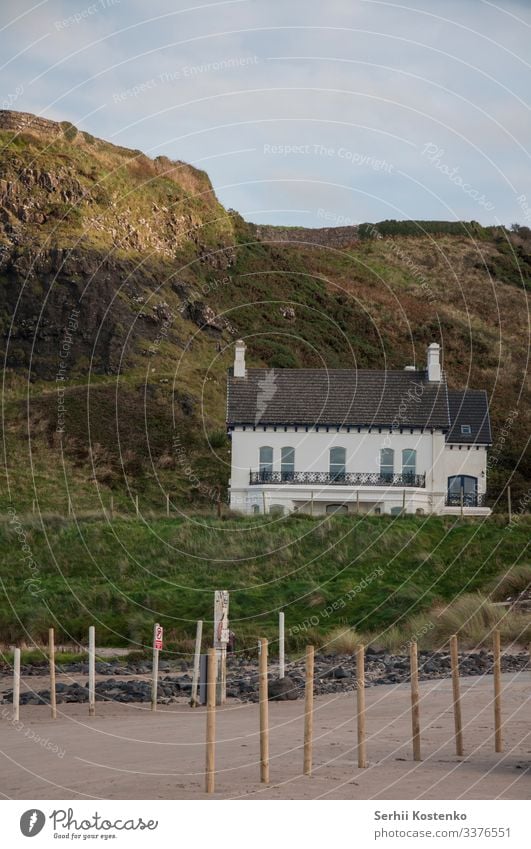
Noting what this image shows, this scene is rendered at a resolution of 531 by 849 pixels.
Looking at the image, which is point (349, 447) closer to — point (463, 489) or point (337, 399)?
point (337, 399)

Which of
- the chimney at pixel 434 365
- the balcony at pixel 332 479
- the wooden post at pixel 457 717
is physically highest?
the chimney at pixel 434 365

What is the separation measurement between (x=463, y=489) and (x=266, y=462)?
7.85 metres

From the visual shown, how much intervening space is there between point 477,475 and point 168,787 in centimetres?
3888

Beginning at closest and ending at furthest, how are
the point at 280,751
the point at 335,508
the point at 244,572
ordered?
the point at 280,751
the point at 244,572
the point at 335,508

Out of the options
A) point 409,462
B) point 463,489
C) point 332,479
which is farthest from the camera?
point 463,489

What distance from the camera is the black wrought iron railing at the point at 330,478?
166 ft

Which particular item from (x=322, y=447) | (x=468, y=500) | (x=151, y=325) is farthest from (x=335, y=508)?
(x=151, y=325)

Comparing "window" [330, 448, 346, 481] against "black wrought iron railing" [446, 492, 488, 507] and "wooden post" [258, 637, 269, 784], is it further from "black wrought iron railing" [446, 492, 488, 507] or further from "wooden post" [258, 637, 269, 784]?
"wooden post" [258, 637, 269, 784]

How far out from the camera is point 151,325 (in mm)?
78312

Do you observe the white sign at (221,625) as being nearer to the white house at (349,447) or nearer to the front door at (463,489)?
Answer: the white house at (349,447)

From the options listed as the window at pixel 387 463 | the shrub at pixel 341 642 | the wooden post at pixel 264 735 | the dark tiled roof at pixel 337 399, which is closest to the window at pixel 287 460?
the dark tiled roof at pixel 337 399

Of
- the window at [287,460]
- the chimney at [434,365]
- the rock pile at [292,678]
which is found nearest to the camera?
the rock pile at [292,678]

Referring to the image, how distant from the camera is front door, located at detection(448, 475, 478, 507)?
5212 centimetres

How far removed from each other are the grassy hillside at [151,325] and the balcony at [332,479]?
5489mm
